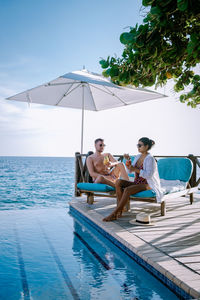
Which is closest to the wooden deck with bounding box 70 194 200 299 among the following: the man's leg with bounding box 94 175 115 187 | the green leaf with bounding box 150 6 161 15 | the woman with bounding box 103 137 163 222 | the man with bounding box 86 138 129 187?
the woman with bounding box 103 137 163 222

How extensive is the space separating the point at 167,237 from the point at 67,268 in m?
1.27

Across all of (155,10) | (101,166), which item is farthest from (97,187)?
(155,10)

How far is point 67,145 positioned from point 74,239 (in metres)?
46.3

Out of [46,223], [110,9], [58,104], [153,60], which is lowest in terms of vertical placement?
[46,223]

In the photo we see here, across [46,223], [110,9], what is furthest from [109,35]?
[46,223]

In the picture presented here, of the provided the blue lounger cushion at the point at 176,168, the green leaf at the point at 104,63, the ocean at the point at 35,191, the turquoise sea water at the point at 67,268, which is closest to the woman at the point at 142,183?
the turquoise sea water at the point at 67,268

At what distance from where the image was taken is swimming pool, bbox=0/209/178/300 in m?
2.32

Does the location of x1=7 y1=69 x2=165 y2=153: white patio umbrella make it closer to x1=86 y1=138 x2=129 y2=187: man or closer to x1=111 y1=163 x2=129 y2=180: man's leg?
x1=86 y1=138 x2=129 y2=187: man

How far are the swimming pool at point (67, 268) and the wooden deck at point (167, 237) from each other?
0.18 metres

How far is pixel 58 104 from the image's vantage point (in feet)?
22.9

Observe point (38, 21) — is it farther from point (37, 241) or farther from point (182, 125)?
point (182, 125)

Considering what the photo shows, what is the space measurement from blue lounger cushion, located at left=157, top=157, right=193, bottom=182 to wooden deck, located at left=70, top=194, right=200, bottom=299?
592mm

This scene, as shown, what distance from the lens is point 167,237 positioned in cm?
330

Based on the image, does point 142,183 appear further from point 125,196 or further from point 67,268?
point 67,268
